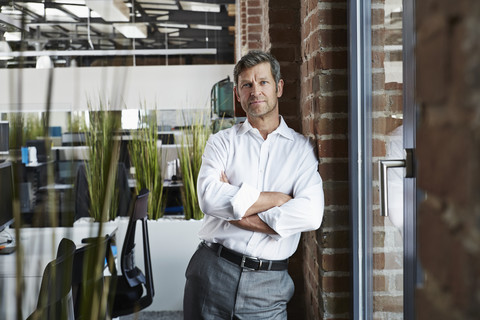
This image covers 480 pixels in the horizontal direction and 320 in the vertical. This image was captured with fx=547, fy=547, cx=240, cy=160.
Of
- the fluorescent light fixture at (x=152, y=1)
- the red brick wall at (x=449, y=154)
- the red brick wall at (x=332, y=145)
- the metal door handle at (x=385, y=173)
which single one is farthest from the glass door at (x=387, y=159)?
the fluorescent light fixture at (x=152, y=1)

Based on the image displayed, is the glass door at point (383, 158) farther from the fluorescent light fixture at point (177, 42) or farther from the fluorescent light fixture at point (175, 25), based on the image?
the fluorescent light fixture at point (175, 25)

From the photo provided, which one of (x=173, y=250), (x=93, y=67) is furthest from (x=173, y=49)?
(x=173, y=250)

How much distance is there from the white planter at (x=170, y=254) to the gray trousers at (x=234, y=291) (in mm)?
2025

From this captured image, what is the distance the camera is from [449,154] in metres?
0.60

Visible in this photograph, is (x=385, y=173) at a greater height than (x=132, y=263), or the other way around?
(x=385, y=173)

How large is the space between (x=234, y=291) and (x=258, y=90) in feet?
3.05

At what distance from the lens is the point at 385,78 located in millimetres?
1901

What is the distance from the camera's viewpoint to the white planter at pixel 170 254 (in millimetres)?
4500

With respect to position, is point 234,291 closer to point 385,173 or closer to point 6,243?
point 385,173

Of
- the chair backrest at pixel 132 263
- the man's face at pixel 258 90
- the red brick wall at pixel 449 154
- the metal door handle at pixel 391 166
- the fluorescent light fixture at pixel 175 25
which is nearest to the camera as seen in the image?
the red brick wall at pixel 449 154

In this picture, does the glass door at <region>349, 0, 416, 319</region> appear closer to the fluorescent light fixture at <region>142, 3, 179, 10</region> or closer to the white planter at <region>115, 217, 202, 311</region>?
the white planter at <region>115, 217, 202, 311</region>

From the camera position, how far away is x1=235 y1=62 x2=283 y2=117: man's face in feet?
8.49

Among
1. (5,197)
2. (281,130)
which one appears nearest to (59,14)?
(5,197)

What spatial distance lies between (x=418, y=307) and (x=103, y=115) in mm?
510
